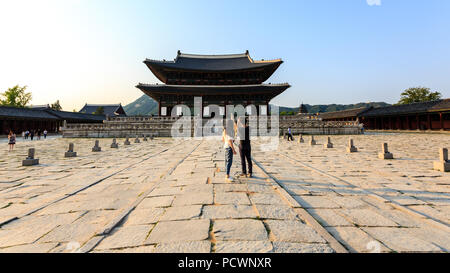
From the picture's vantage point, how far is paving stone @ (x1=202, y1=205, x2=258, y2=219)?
7.82ft

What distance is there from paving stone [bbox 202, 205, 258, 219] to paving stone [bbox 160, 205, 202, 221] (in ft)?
0.35

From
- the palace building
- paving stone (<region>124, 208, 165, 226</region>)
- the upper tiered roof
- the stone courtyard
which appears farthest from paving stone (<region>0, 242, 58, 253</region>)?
the upper tiered roof

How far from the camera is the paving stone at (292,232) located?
1.84 metres

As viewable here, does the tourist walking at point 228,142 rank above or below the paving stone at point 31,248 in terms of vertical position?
above

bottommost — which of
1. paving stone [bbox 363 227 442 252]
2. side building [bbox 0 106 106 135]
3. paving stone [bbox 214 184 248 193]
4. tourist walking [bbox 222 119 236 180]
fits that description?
paving stone [bbox 363 227 442 252]

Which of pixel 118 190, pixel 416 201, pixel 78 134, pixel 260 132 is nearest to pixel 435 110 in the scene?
pixel 260 132

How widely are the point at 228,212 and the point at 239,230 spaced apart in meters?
0.47

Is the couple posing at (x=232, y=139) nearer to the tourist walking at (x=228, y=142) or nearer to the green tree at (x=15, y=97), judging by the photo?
the tourist walking at (x=228, y=142)

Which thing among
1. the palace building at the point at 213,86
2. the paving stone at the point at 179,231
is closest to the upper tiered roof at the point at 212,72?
the palace building at the point at 213,86

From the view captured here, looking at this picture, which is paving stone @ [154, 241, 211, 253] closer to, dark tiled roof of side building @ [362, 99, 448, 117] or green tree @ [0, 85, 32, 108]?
dark tiled roof of side building @ [362, 99, 448, 117]

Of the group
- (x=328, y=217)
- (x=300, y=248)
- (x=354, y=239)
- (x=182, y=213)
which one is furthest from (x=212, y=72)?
(x=300, y=248)

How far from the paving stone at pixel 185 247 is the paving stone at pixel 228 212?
580 millimetres

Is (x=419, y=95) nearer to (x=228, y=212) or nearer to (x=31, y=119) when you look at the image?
(x=228, y=212)
